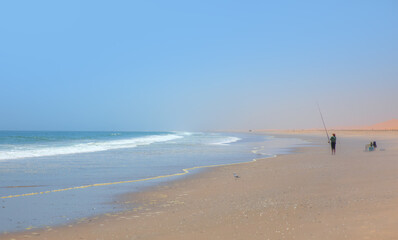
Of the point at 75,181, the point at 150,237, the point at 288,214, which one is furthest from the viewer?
the point at 75,181

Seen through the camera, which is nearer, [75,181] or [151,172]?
[75,181]

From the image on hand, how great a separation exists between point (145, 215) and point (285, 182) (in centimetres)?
565

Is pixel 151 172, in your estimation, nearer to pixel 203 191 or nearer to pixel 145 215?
pixel 203 191

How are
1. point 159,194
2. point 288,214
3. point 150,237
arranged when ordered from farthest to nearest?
point 159,194 → point 288,214 → point 150,237

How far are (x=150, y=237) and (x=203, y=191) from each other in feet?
15.1

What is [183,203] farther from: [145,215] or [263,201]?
[263,201]

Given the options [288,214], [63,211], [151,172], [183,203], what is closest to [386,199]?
[288,214]

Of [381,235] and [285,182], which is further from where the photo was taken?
[285,182]

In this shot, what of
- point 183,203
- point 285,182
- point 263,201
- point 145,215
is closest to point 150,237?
point 145,215

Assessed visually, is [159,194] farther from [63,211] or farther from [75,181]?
[75,181]

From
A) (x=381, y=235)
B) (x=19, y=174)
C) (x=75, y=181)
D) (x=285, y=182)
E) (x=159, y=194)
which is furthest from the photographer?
(x=19, y=174)

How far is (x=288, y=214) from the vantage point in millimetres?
7039

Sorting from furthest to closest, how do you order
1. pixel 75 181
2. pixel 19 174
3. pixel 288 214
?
pixel 19 174
pixel 75 181
pixel 288 214

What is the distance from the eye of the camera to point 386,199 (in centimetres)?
792
